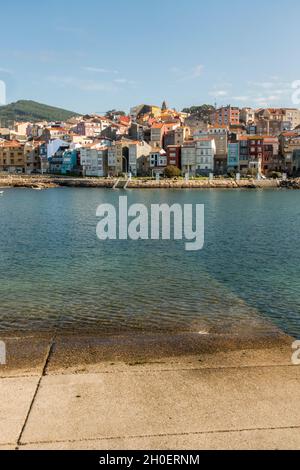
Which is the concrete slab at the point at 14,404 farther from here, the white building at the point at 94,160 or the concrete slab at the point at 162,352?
the white building at the point at 94,160

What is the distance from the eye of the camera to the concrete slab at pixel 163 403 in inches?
221

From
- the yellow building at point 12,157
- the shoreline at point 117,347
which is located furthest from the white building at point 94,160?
the shoreline at point 117,347

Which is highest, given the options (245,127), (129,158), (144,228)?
(245,127)

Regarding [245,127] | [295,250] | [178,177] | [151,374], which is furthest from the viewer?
[245,127]

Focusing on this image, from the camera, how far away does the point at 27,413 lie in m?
5.99

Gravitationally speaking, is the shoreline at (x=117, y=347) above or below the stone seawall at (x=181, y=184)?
below

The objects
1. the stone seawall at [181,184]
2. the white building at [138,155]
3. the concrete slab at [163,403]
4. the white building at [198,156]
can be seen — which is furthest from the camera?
the white building at [138,155]

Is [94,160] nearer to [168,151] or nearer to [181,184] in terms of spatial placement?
[168,151]

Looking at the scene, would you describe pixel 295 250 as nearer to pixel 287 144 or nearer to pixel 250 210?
pixel 250 210

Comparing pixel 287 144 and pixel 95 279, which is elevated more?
pixel 287 144

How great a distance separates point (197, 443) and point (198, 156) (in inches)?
3620

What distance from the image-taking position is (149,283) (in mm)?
16172

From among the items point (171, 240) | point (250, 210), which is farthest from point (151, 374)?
point (250, 210)

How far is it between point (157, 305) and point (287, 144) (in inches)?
3443
